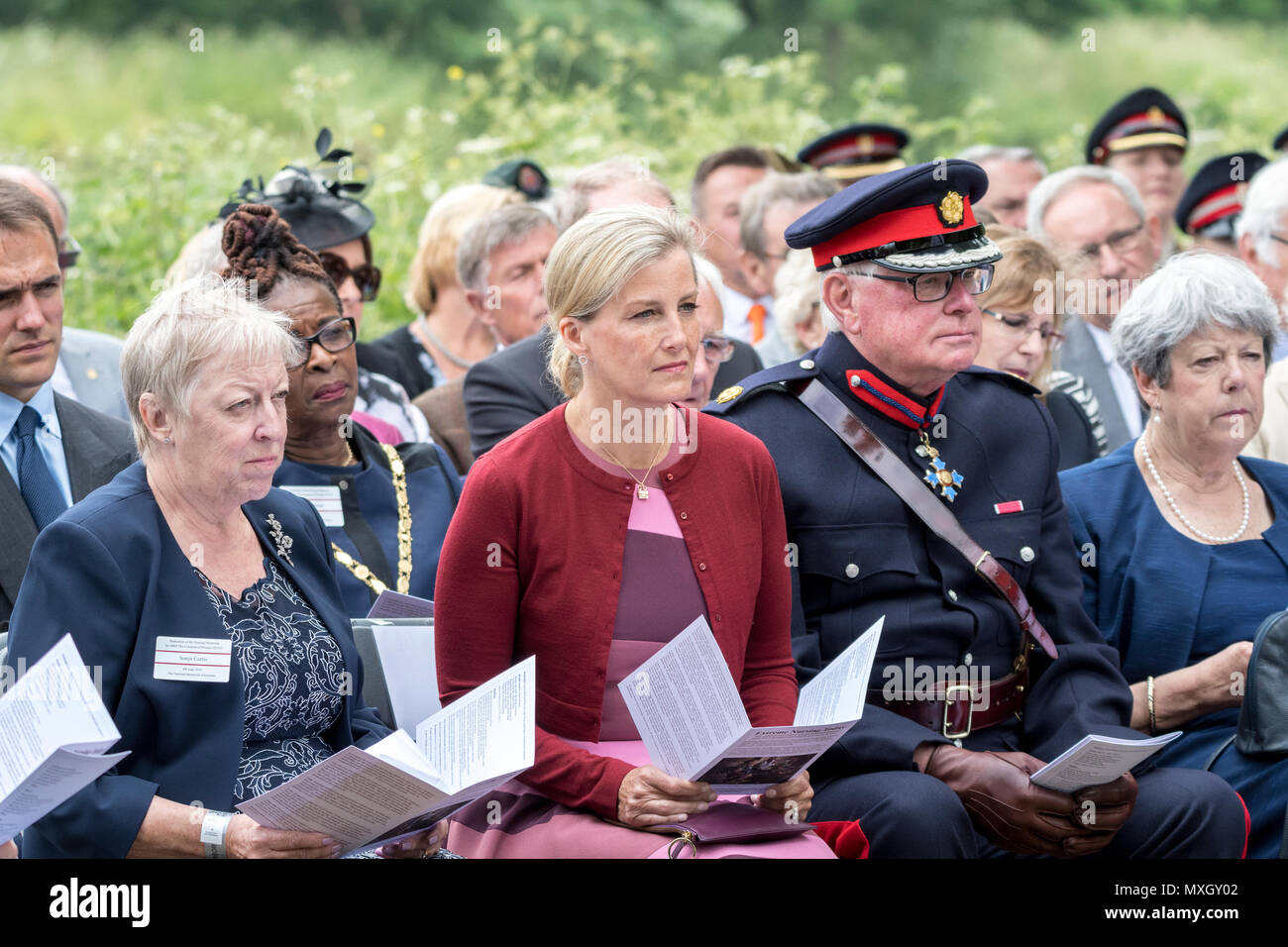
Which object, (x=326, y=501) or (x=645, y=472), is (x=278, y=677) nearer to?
(x=645, y=472)

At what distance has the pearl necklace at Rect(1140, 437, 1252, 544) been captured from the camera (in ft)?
14.4

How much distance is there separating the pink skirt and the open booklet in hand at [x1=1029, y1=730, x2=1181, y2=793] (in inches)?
21.6

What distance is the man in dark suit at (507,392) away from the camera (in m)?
5.15

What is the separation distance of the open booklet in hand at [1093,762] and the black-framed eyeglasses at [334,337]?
222cm

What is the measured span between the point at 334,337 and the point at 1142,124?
5.23 meters

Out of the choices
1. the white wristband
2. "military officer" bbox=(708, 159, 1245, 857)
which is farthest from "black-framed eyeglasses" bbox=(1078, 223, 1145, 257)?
the white wristband

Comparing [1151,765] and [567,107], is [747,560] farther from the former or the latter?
[567,107]

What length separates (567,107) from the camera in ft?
33.7

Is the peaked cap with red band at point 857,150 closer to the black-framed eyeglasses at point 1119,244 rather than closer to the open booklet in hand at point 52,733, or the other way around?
the black-framed eyeglasses at point 1119,244

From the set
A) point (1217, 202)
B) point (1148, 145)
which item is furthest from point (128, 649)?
point (1148, 145)

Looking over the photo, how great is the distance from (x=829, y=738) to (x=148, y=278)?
19.8 feet

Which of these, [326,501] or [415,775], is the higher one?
[326,501]

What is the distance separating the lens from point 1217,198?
25.0 feet
